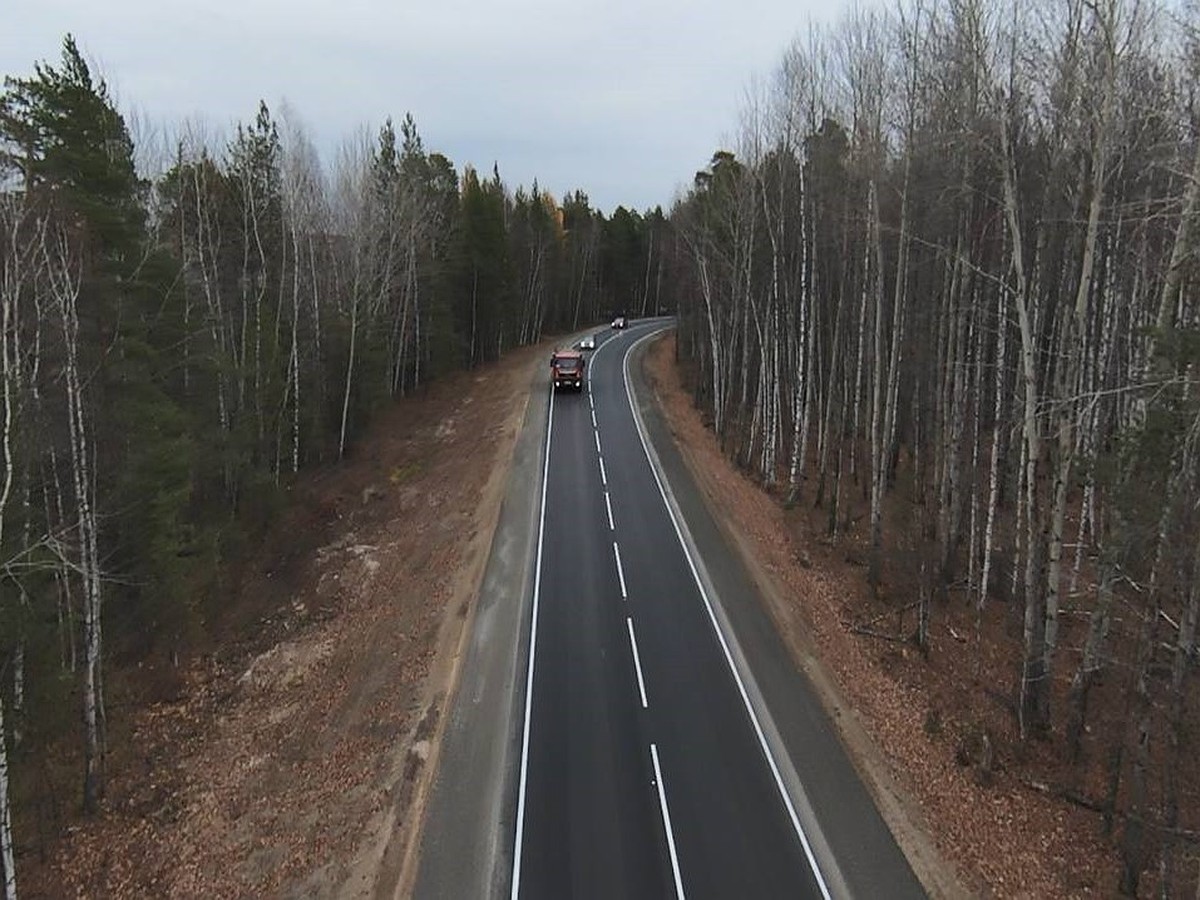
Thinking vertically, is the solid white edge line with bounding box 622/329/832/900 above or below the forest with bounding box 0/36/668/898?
below

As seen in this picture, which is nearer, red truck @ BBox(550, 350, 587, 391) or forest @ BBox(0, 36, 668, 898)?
forest @ BBox(0, 36, 668, 898)

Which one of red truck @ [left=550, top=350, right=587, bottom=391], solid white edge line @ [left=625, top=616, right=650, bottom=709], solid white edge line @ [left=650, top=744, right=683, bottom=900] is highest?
red truck @ [left=550, top=350, right=587, bottom=391]

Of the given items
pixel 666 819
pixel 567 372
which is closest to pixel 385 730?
pixel 666 819

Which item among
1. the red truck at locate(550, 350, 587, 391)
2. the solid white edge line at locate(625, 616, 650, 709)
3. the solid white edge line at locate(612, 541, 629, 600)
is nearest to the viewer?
the solid white edge line at locate(625, 616, 650, 709)

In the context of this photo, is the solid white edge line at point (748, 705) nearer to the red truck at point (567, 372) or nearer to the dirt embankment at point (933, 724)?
the dirt embankment at point (933, 724)

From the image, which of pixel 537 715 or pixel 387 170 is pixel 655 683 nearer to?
pixel 537 715

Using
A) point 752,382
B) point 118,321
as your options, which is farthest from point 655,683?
point 752,382

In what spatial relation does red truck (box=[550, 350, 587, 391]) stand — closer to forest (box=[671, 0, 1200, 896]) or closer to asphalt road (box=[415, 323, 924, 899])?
forest (box=[671, 0, 1200, 896])

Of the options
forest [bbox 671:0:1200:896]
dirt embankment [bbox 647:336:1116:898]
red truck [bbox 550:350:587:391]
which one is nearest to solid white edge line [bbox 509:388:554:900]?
dirt embankment [bbox 647:336:1116:898]

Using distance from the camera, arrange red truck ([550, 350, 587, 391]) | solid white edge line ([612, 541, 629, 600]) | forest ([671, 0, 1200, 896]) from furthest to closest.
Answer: red truck ([550, 350, 587, 391]) → solid white edge line ([612, 541, 629, 600]) → forest ([671, 0, 1200, 896])
